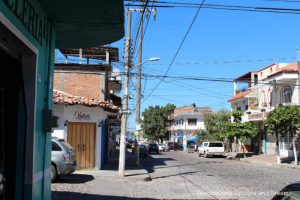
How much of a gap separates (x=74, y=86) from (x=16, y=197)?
25.2 m

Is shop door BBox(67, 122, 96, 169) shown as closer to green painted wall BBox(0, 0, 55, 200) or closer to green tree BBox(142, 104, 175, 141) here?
green painted wall BBox(0, 0, 55, 200)

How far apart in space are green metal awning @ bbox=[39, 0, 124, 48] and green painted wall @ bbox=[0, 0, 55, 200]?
22 centimetres

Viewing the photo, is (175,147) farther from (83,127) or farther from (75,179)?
(75,179)

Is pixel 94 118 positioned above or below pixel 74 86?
below

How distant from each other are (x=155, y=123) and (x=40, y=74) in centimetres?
9968

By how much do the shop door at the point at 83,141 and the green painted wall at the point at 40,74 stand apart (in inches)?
629

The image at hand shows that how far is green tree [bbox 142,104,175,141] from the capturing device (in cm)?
10588

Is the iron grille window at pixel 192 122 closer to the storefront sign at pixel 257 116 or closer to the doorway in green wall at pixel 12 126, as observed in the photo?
the storefront sign at pixel 257 116

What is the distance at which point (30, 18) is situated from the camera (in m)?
6.09

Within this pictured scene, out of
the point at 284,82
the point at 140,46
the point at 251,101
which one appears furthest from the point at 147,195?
the point at 251,101

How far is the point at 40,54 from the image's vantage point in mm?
6848

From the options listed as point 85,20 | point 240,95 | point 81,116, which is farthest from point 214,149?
point 85,20

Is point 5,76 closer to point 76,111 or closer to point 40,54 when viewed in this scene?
point 40,54

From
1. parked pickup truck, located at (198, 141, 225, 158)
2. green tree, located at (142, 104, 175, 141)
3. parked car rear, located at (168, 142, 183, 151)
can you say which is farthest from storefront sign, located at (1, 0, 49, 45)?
green tree, located at (142, 104, 175, 141)
